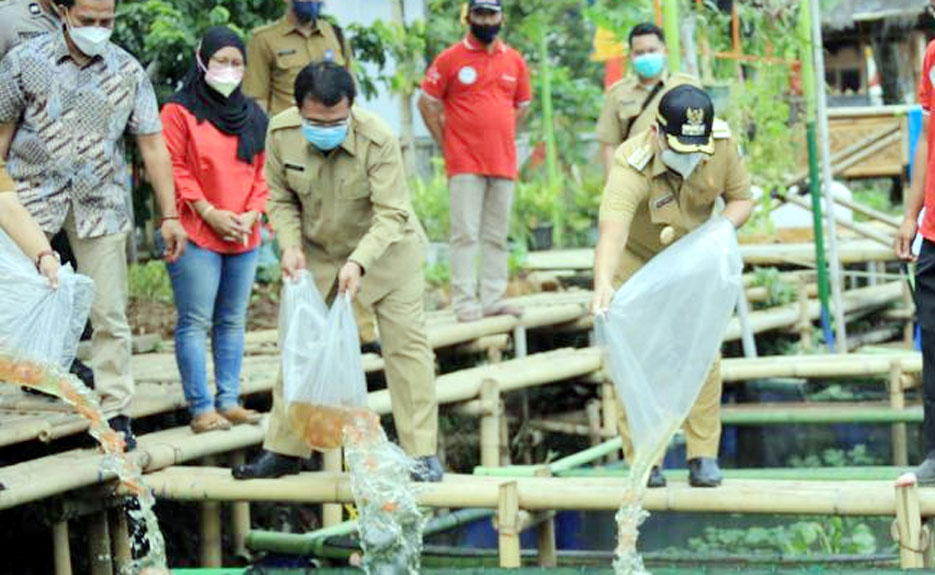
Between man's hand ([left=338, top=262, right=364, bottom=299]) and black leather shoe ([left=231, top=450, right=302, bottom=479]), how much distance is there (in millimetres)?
845

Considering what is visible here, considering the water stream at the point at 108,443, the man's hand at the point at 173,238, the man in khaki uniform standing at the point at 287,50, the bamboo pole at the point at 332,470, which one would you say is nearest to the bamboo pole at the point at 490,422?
the man in khaki uniform standing at the point at 287,50

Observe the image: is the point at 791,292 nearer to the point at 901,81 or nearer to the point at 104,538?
the point at 104,538

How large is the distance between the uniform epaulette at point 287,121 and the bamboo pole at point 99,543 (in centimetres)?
160

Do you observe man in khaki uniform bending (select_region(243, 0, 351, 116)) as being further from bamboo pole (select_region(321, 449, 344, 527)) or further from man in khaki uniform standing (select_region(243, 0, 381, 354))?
bamboo pole (select_region(321, 449, 344, 527))

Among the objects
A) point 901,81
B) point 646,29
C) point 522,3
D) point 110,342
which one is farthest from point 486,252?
point 901,81

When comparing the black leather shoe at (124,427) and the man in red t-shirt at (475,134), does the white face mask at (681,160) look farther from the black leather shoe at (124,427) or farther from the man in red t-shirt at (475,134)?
the man in red t-shirt at (475,134)

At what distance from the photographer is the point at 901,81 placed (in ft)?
70.5

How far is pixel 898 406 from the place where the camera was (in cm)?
936

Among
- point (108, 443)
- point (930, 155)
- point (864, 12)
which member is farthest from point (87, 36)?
point (864, 12)

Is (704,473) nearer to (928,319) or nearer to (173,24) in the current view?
(928,319)

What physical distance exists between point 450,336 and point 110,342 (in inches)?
110

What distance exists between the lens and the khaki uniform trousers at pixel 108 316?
261 inches

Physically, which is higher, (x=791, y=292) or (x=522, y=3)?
(x=522, y=3)

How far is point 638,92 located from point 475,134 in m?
1.05
